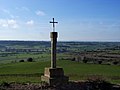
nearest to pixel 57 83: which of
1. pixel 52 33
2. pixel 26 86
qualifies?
pixel 26 86

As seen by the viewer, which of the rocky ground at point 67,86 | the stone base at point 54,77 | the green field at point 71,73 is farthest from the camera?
the green field at point 71,73

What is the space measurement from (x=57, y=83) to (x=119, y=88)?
471cm

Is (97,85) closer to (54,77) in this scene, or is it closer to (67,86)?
(67,86)

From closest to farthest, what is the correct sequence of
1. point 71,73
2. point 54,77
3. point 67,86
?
point 67,86 → point 54,77 → point 71,73

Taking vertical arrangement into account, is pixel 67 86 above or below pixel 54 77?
below

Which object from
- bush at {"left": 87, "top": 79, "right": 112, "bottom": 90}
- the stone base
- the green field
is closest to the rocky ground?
bush at {"left": 87, "top": 79, "right": 112, "bottom": 90}

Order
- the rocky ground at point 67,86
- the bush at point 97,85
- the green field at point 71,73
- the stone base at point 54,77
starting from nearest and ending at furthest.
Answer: the rocky ground at point 67,86, the stone base at point 54,77, the bush at point 97,85, the green field at point 71,73

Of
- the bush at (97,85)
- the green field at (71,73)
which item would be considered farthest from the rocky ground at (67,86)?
the green field at (71,73)

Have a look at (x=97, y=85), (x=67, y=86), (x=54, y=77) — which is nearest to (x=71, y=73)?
(x=97, y=85)

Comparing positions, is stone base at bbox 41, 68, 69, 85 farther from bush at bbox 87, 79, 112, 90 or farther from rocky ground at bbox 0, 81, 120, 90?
bush at bbox 87, 79, 112, 90

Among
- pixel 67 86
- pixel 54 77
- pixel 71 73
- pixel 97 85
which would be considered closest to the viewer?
pixel 67 86

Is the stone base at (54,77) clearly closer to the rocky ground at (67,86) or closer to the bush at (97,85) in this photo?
the rocky ground at (67,86)

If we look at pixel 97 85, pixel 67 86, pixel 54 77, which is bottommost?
pixel 97 85

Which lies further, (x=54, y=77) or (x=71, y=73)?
(x=71, y=73)
